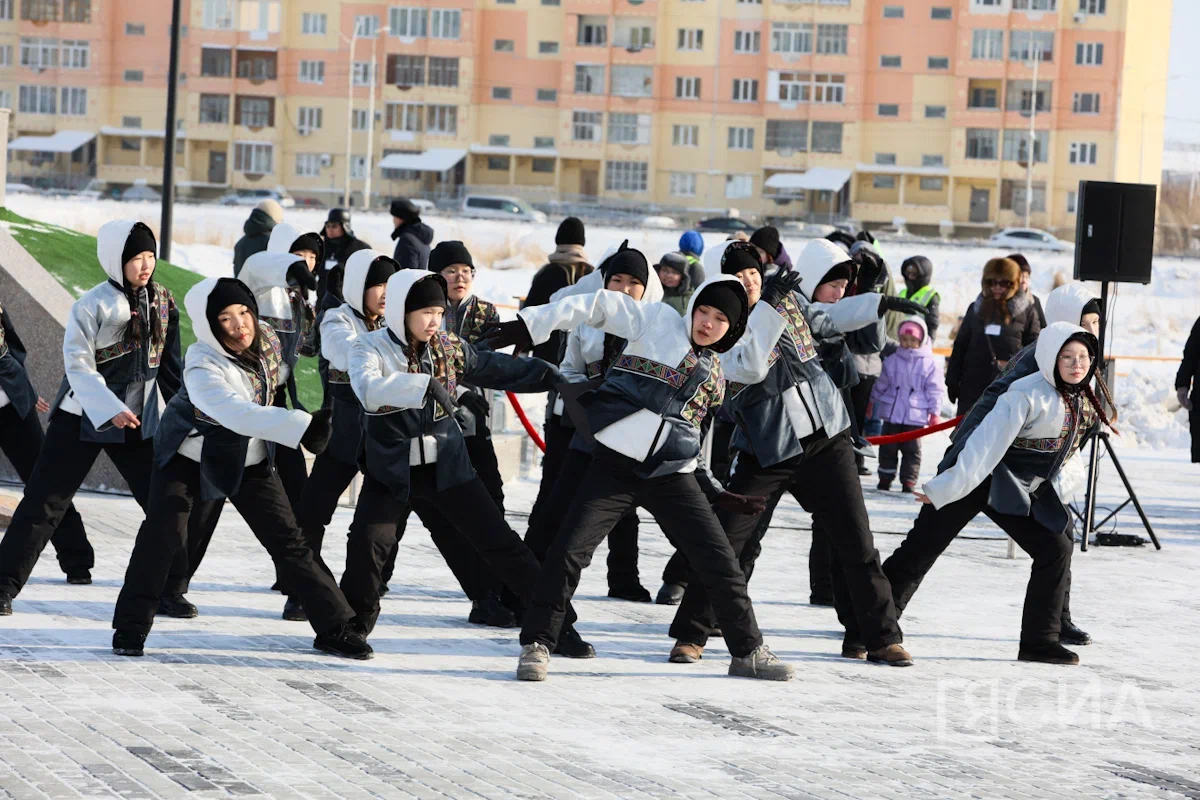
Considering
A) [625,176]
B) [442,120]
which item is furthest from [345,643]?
[442,120]

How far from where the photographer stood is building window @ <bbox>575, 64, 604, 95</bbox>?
81000mm

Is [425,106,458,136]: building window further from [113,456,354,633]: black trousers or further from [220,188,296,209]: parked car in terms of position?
[113,456,354,633]: black trousers

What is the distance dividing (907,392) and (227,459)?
743cm

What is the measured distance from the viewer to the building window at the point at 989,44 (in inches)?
3078

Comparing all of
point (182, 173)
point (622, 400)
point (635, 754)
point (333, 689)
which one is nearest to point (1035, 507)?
point (622, 400)

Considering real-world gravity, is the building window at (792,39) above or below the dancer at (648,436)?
above

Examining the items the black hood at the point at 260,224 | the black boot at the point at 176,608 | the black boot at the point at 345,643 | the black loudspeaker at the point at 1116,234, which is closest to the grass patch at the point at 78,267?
the black hood at the point at 260,224

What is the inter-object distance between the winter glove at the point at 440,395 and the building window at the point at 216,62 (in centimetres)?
7967

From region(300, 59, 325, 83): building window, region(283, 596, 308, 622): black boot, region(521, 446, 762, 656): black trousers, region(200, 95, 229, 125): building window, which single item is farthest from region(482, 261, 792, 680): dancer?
region(200, 95, 229, 125): building window

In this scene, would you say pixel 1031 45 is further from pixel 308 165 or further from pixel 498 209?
pixel 308 165

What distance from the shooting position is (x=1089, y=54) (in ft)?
255

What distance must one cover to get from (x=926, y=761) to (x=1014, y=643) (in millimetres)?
2388

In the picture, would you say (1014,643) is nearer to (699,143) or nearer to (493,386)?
(493,386)

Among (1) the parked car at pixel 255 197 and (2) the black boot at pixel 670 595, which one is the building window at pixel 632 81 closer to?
(1) the parked car at pixel 255 197
